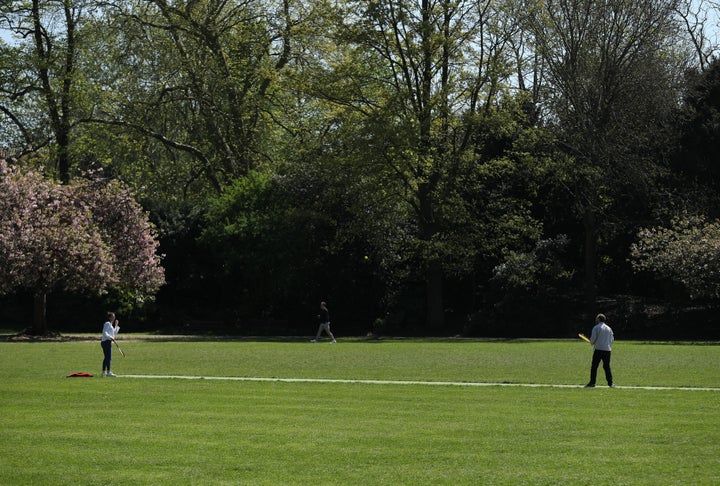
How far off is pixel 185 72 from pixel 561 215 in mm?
21794

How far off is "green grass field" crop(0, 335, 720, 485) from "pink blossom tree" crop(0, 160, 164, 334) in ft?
54.2

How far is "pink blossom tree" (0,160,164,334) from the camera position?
45.2 meters

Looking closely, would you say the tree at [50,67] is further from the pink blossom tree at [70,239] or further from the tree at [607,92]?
the tree at [607,92]

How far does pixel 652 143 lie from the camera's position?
5353cm

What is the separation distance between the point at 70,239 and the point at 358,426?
32.8 m

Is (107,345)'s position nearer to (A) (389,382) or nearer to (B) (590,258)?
(A) (389,382)

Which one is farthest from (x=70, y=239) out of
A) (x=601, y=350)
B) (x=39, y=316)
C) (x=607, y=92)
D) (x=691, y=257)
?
(x=601, y=350)

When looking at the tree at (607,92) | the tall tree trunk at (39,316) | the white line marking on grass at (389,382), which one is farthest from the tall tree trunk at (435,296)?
the white line marking on grass at (389,382)

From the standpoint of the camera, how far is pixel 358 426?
53.3 ft

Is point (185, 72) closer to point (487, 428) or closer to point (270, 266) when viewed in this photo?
point (270, 266)

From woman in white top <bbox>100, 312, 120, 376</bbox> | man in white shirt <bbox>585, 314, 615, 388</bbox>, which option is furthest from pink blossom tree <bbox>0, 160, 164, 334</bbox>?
man in white shirt <bbox>585, 314, 615, 388</bbox>

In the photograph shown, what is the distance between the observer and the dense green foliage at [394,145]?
170ft

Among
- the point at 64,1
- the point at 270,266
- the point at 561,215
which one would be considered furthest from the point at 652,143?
the point at 64,1

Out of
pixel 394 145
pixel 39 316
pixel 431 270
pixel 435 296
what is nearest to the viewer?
pixel 39 316
